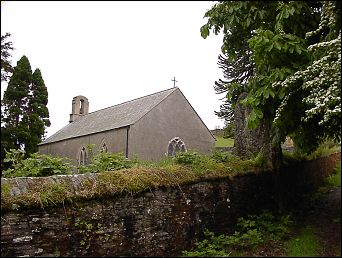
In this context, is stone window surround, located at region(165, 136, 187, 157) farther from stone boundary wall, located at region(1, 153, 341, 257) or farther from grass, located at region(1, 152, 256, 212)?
grass, located at region(1, 152, 256, 212)

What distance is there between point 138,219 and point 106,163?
1.68 meters

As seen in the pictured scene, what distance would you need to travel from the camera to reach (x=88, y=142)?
2686 centimetres

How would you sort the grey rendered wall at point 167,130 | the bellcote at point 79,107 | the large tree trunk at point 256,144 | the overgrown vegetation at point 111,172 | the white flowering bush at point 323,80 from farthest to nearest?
1. the bellcote at point 79,107
2. the grey rendered wall at point 167,130
3. the large tree trunk at point 256,144
4. the overgrown vegetation at point 111,172
5. the white flowering bush at point 323,80

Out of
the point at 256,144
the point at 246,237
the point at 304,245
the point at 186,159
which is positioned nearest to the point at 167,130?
the point at 256,144

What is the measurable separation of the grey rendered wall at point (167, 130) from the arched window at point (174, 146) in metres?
0.26

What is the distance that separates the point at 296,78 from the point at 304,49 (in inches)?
33.6

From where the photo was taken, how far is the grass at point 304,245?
A: 7.38 m

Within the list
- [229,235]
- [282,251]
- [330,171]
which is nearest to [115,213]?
[229,235]

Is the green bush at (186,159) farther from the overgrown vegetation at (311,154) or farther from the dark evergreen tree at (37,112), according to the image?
the dark evergreen tree at (37,112)

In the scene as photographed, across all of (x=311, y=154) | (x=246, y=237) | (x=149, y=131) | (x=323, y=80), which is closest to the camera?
(x=323, y=80)

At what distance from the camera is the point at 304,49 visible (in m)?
6.69

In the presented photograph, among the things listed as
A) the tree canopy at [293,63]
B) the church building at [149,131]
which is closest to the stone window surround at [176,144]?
the church building at [149,131]

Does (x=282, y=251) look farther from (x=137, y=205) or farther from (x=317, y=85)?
(x=317, y=85)

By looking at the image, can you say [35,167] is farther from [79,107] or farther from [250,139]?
[79,107]
